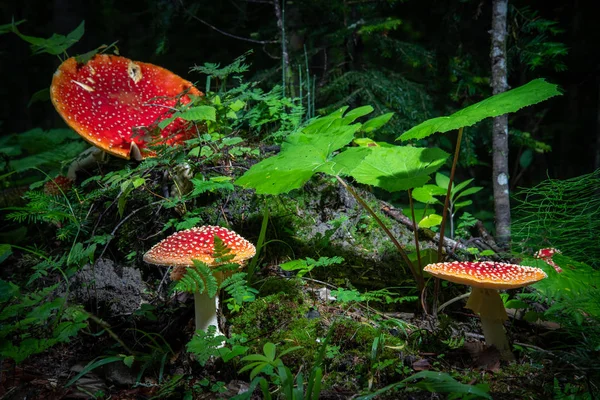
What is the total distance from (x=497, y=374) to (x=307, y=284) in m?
1.00

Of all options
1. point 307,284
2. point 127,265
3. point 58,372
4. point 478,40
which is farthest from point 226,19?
point 58,372

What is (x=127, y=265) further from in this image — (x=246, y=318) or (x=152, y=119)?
(x=152, y=119)

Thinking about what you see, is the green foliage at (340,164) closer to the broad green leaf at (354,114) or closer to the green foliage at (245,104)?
the broad green leaf at (354,114)

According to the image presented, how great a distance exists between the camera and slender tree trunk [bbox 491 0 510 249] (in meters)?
3.25

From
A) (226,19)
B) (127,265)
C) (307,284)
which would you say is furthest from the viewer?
(226,19)

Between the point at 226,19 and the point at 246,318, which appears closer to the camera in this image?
the point at 246,318

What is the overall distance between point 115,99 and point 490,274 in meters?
2.77

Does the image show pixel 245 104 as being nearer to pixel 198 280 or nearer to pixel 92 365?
pixel 198 280

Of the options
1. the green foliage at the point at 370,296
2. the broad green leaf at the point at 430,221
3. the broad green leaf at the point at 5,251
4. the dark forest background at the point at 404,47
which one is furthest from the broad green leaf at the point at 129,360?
the dark forest background at the point at 404,47

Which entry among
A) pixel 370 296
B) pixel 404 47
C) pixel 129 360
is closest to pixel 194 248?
pixel 129 360

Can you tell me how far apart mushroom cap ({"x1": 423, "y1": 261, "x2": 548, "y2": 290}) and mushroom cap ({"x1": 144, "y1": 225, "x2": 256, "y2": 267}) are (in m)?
0.83

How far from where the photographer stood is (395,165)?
2061mm

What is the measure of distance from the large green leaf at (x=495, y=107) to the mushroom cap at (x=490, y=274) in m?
0.57

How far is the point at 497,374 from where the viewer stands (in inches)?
65.8
